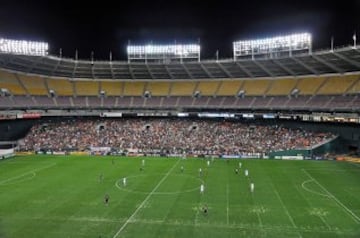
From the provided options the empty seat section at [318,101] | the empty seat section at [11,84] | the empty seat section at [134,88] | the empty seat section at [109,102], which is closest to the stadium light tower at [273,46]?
the empty seat section at [318,101]

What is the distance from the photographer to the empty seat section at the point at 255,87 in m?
67.9

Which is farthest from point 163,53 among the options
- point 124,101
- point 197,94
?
point 124,101

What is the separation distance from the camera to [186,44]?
72.1 m

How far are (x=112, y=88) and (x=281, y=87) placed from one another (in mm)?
30098

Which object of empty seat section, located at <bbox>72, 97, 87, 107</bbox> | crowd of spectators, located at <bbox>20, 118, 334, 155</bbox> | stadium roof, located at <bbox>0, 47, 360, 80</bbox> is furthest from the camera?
empty seat section, located at <bbox>72, 97, 87, 107</bbox>

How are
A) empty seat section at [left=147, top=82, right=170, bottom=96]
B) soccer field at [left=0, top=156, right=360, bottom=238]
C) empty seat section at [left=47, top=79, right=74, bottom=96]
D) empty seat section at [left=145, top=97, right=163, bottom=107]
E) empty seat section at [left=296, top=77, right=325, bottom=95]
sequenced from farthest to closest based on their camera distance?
empty seat section at [left=147, top=82, right=170, bottom=96], empty seat section at [left=145, top=97, right=163, bottom=107], empty seat section at [left=47, top=79, right=74, bottom=96], empty seat section at [left=296, top=77, right=325, bottom=95], soccer field at [left=0, top=156, right=360, bottom=238]

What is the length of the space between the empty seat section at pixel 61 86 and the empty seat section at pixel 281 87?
34765mm

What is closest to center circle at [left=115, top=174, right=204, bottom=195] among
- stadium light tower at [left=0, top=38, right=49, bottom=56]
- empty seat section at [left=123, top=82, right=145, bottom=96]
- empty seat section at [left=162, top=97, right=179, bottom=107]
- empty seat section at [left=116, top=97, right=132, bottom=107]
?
empty seat section at [left=162, top=97, right=179, bottom=107]

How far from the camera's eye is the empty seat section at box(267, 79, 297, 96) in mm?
65875

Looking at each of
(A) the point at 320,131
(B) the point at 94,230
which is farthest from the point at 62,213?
(A) the point at 320,131

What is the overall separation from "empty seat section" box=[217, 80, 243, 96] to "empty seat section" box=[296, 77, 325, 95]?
409 inches

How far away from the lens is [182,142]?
64.8m

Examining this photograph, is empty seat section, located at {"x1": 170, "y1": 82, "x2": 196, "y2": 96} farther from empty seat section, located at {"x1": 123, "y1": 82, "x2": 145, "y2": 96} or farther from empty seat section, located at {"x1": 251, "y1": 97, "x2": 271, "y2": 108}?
empty seat section, located at {"x1": 251, "y1": 97, "x2": 271, "y2": 108}

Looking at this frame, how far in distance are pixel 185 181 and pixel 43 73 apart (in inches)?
1498
